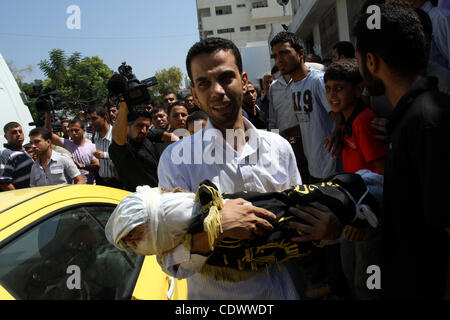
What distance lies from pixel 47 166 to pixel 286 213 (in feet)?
11.8

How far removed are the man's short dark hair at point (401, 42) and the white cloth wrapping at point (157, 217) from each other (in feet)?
3.02

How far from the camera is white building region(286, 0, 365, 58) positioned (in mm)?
9430

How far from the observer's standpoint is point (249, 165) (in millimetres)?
1402

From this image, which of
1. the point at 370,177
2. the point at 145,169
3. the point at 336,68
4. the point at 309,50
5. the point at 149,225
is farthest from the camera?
the point at 309,50

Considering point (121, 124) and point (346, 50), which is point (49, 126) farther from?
point (346, 50)

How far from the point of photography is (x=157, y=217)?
1.01m

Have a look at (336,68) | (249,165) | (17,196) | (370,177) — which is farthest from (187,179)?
(336,68)

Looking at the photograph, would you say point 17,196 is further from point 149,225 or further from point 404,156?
point 404,156

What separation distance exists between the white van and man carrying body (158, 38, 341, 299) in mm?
5037

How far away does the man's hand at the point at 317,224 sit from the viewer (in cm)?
114

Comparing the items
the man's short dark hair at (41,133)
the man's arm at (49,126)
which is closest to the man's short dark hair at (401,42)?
the man's short dark hair at (41,133)

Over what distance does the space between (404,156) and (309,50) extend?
1575 cm

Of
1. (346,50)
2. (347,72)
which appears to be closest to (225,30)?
(346,50)
